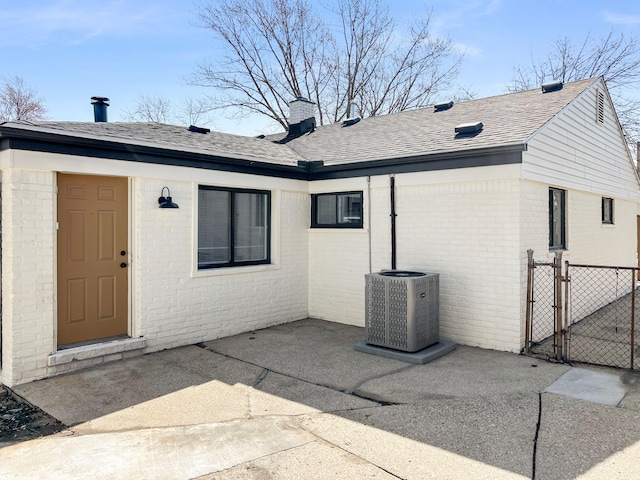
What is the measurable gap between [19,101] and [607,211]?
25.7 meters

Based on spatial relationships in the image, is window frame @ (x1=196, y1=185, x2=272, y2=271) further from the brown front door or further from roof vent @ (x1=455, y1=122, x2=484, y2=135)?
roof vent @ (x1=455, y1=122, x2=484, y2=135)

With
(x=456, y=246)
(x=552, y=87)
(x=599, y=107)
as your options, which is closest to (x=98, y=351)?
(x=456, y=246)

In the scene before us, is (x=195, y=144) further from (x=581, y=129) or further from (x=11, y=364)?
(x=581, y=129)

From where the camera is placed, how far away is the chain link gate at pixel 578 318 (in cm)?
579

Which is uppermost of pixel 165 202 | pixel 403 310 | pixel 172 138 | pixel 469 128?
pixel 469 128

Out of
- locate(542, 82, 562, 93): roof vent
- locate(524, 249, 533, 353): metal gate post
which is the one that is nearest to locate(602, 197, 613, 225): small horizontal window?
locate(542, 82, 562, 93): roof vent

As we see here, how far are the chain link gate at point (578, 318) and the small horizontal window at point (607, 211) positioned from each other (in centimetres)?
132

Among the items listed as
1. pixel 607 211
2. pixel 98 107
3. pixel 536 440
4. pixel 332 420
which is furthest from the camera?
pixel 607 211

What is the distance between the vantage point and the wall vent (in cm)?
916

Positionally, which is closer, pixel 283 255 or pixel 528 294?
pixel 528 294

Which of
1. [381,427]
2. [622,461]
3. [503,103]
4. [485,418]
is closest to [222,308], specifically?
[381,427]

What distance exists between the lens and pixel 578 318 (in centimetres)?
842

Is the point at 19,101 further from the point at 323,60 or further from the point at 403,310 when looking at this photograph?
the point at 403,310

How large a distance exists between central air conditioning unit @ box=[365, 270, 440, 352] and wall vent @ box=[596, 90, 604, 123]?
575 centimetres
